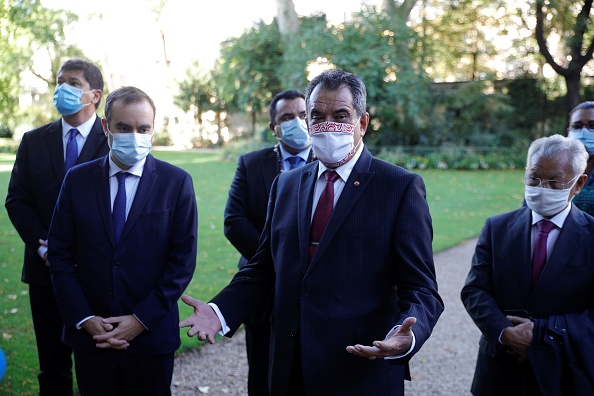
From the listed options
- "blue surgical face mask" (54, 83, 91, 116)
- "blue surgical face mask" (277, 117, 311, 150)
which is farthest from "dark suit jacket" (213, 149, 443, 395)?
"blue surgical face mask" (54, 83, 91, 116)

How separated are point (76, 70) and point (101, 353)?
229 centimetres

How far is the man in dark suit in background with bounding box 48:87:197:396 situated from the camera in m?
3.18

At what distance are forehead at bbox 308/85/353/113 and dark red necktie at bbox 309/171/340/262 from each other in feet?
1.04

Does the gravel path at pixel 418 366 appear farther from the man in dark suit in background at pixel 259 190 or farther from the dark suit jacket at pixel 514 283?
the dark suit jacket at pixel 514 283

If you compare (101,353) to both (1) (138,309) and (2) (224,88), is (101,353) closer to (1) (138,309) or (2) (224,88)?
(1) (138,309)

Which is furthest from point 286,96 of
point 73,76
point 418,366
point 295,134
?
point 418,366

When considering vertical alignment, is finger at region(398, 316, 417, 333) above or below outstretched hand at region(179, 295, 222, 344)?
above

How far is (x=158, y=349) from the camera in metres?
3.24

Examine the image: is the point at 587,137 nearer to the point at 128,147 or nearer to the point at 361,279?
the point at 361,279

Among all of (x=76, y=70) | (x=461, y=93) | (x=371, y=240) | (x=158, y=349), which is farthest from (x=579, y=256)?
(x=461, y=93)

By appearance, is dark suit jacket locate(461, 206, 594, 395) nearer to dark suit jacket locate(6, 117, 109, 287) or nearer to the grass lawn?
dark suit jacket locate(6, 117, 109, 287)

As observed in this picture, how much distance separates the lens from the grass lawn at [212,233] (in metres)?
5.38

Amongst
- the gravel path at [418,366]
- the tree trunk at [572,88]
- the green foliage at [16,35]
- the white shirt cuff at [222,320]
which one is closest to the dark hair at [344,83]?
the white shirt cuff at [222,320]

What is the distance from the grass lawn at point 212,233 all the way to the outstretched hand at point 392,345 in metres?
3.58
